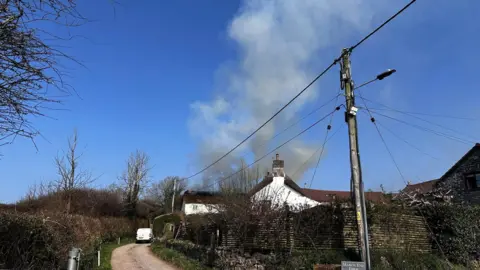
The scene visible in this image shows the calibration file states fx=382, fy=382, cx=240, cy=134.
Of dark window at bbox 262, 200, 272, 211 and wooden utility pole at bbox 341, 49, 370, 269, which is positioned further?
dark window at bbox 262, 200, 272, 211

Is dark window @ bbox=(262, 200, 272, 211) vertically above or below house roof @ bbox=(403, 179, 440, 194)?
below

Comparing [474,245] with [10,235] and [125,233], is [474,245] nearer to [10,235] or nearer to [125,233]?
[10,235]

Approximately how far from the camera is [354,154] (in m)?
12.8

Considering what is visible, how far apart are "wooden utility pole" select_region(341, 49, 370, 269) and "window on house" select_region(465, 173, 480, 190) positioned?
19636 millimetres

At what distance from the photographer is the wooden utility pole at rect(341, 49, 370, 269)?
11.9 m

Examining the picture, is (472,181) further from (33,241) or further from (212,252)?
(33,241)

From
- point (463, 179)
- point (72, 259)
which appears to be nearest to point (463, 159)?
point (463, 179)

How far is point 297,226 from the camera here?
16375mm

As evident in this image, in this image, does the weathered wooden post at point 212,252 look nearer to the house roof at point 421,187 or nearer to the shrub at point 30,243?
the shrub at point 30,243

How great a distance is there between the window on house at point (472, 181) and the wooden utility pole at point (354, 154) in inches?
773

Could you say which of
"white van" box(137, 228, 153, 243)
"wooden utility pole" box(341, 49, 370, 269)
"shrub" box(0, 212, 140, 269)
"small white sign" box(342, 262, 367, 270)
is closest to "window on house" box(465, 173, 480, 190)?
"wooden utility pole" box(341, 49, 370, 269)

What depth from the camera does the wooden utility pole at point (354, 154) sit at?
11.9m

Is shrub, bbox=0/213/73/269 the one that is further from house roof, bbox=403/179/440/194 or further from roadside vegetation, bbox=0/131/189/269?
house roof, bbox=403/179/440/194

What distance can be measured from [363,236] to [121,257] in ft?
68.1
